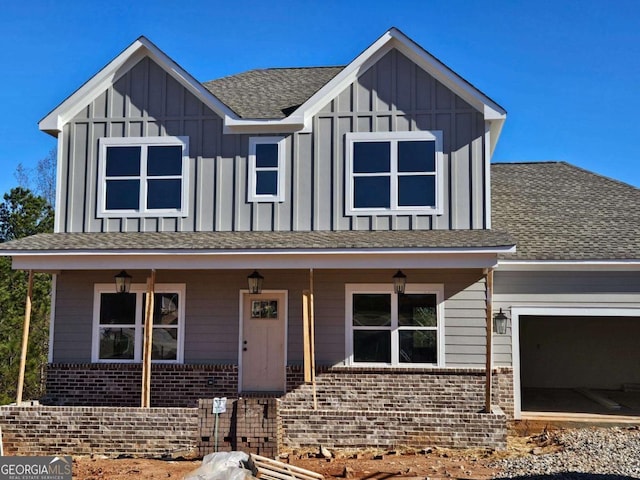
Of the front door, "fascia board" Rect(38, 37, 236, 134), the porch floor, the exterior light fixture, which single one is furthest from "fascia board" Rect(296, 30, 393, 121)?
the porch floor

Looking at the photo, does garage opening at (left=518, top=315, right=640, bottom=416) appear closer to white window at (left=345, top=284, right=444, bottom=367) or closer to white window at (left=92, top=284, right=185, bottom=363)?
white window at (left=345, top=284, right=444, bottom=367)

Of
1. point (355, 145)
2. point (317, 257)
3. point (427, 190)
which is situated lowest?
point (317, 257)

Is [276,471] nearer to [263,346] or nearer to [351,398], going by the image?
[351,398]

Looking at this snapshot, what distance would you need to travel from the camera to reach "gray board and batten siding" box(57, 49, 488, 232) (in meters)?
12.4

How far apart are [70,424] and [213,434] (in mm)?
2769

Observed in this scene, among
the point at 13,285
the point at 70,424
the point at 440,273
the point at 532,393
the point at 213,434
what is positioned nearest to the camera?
the point at 213,434

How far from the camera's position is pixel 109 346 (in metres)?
12.8

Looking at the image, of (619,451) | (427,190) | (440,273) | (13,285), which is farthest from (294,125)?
(13,285)

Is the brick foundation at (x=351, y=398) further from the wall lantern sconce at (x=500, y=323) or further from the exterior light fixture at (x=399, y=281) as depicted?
the exterior light fixture at (x=399, y=281)

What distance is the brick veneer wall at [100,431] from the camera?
A: 402 inches

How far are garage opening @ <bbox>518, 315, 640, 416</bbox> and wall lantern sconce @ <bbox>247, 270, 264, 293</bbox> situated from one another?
24.4 feet

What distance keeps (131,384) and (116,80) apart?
21.0 feet

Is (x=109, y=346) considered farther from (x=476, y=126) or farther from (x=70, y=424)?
(x=476, y=126)
